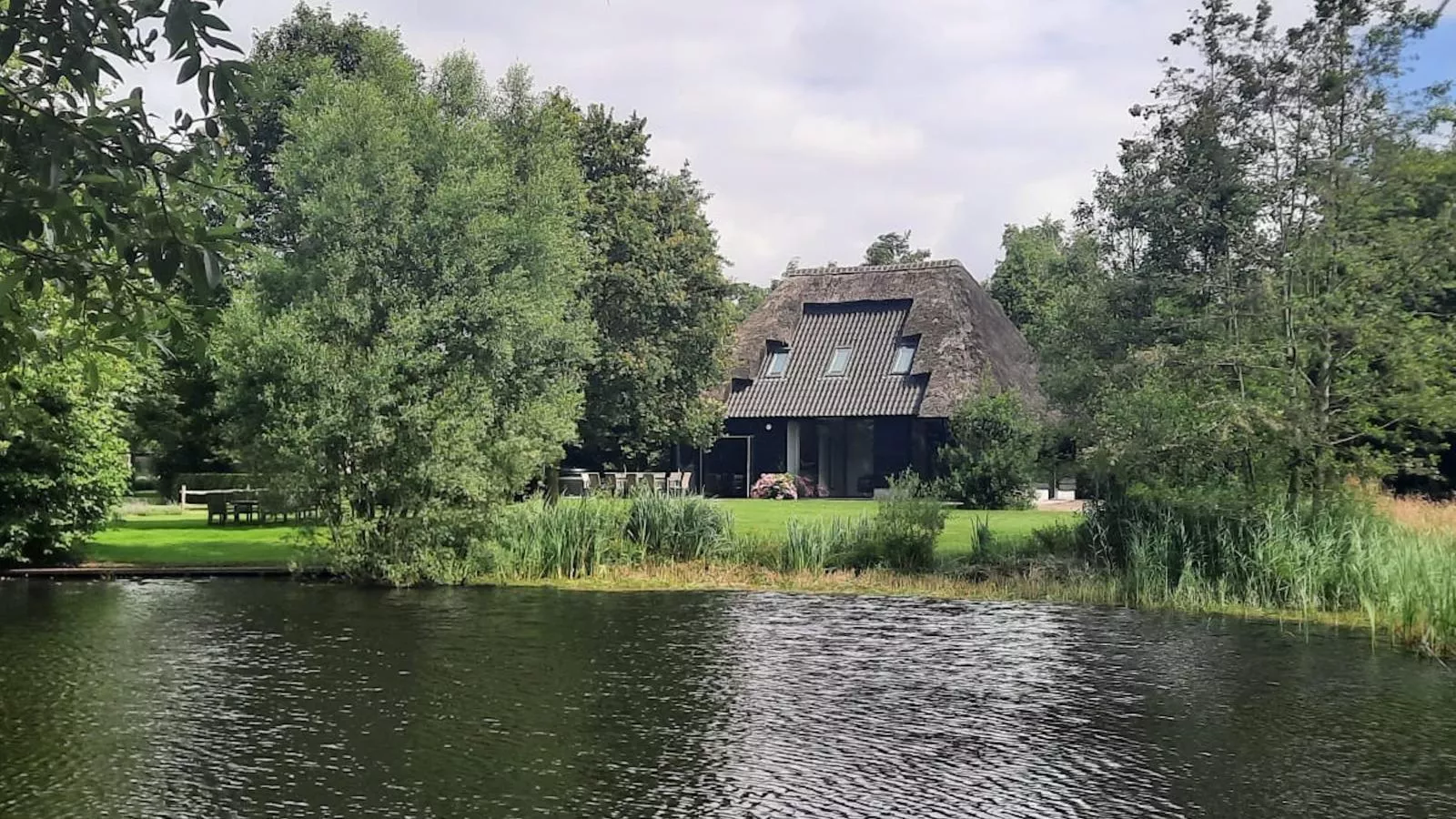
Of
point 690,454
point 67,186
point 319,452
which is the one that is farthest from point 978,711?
point 690,454

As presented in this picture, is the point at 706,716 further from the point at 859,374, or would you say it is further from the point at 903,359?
the point at 903,359

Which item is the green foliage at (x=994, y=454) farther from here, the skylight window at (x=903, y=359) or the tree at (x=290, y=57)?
the tree at (x=290, y=57)

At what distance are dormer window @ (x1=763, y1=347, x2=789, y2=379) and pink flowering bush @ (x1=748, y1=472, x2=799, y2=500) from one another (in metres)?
3.86

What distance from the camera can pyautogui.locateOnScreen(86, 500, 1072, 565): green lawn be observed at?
18.6 m

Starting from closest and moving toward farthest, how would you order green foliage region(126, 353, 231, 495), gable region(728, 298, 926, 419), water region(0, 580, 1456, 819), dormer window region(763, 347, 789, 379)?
water region(0, 580, 1456, 819) < green foliage region(126, 353, 231, 495) < gable region(728, 298, 926, 419) < dormer window region(763, 347, 789, 379)

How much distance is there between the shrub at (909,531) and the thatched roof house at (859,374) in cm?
1319

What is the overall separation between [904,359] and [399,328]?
18.9 m

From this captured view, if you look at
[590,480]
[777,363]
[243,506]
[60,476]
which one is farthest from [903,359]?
[60,476]

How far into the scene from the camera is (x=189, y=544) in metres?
20.4

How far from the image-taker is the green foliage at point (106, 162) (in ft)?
9.96

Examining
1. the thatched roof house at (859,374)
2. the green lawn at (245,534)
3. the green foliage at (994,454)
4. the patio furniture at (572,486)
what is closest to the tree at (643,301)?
the patio furniture at (572,486)

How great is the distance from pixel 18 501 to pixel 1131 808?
55.2 feet

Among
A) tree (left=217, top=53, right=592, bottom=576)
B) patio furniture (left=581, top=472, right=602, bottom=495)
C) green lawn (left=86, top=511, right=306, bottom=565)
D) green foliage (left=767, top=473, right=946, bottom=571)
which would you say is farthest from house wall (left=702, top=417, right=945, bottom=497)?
green foliage (left=767, top=473, right=946, bottom=571)

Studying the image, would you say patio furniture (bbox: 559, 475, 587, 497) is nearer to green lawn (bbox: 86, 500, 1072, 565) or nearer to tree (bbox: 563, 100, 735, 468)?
tree (bbox: 563, 100, 735, 468)
